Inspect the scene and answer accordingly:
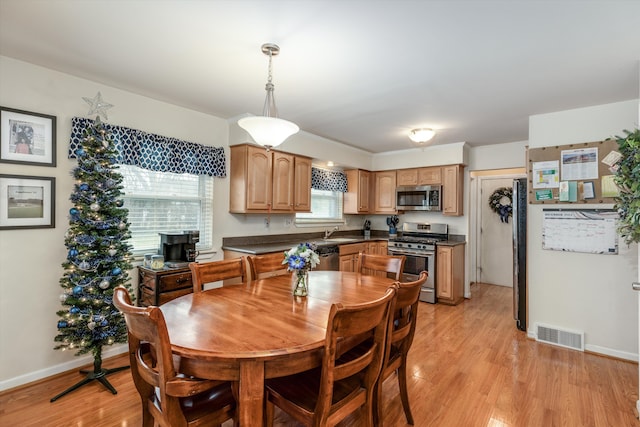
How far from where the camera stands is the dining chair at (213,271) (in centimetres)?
211

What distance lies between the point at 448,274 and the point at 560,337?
151 cm

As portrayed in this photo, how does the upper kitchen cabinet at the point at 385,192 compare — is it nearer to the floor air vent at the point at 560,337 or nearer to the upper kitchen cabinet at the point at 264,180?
the upper kitchen cabinet at the point at 264,180

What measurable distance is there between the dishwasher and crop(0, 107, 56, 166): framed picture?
2959 mm

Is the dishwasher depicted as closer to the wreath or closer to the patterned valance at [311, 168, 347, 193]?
the patterned valance at [311, 168, 347, 193]

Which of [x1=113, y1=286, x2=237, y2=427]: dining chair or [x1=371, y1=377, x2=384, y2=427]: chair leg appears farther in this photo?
[x1=371, y1=377, x2=384, y2=427]: chair leg

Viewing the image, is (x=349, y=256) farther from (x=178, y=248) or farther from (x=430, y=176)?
(x=178, y=248)

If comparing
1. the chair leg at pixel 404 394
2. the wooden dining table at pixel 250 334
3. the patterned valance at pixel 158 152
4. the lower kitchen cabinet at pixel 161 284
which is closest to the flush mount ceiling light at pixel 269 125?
the wooden dining table at pixel 250 334

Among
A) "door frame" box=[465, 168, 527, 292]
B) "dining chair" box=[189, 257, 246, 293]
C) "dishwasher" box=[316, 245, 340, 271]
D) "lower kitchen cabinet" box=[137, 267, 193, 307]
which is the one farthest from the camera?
"door frame" box=[465, 168, 527, 292]

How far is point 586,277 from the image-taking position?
10.3ft

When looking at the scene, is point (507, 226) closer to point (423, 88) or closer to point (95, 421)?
point (423, 88)

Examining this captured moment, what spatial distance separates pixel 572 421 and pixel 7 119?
14.9 feet

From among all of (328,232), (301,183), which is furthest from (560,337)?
(301,183)

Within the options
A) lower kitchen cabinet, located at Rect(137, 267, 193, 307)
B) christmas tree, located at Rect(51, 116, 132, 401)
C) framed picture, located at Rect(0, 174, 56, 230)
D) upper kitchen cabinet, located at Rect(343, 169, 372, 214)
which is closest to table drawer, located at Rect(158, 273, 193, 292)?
lower kitchen cabinet, located at Rect(137, 267, 193, 307)

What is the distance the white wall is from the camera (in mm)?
2965
